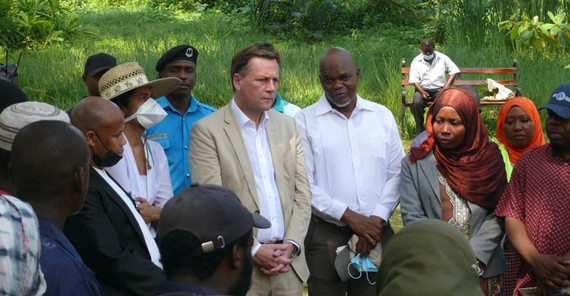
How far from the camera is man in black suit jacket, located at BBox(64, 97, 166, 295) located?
113 inches

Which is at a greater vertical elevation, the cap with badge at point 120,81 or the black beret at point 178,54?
the cap with badge at point 120,81

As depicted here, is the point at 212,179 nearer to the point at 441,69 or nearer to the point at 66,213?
the point at 66,213

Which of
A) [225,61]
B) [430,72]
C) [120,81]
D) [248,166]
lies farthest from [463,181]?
[225,61]

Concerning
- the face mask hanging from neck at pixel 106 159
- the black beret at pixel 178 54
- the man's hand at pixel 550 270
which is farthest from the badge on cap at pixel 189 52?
the man's hand at pixel 550 270

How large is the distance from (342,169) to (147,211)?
126cm

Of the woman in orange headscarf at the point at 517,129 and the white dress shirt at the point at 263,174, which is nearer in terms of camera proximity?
the white dress shirt at the point at 263,174

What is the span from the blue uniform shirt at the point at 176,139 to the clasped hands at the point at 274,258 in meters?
0.89

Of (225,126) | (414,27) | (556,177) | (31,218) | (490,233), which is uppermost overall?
(31,218)

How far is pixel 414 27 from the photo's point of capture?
62.7 feet

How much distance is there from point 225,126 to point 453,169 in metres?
1.29

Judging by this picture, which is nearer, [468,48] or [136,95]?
[136,95]

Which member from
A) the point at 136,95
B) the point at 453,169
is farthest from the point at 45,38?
the point at 453,169

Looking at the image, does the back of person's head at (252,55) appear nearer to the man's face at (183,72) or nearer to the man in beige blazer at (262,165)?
the man in beige blazer at (262,165)

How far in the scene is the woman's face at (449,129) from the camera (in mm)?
3779
